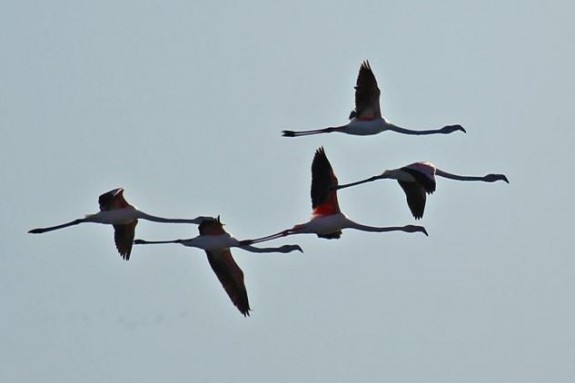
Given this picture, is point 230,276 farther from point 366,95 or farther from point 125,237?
point 366,95

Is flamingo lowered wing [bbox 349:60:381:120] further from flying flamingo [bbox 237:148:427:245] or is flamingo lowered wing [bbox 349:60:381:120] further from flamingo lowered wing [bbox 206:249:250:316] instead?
flamingo lowered wing [bbox 206:249:250:316]

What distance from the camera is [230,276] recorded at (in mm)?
65250

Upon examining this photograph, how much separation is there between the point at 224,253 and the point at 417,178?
18.0 feet

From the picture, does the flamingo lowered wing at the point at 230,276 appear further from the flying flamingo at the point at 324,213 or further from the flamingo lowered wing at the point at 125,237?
the flamingo lowered wing at the point at 125,237

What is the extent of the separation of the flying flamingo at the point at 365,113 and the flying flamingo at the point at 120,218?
13.1ft

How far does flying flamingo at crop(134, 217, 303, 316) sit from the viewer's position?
64.7 m

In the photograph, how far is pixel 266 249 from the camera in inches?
2601

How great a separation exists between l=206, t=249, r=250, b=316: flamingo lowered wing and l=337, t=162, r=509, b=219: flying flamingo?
125 inches

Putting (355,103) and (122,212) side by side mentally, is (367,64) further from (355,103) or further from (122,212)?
(122,212)

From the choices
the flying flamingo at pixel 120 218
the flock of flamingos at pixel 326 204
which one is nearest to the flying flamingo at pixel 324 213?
the flock of flamingos at pixel 326 204

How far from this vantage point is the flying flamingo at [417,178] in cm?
6209

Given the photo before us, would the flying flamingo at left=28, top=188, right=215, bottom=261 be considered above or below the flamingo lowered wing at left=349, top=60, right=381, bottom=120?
below

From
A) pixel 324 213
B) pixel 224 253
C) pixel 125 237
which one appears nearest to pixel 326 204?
pixel 324 213

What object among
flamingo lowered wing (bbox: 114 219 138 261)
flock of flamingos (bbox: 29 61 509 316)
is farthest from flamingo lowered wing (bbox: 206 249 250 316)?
flamingo lowered wing (bbox: 114 219 138 261)
